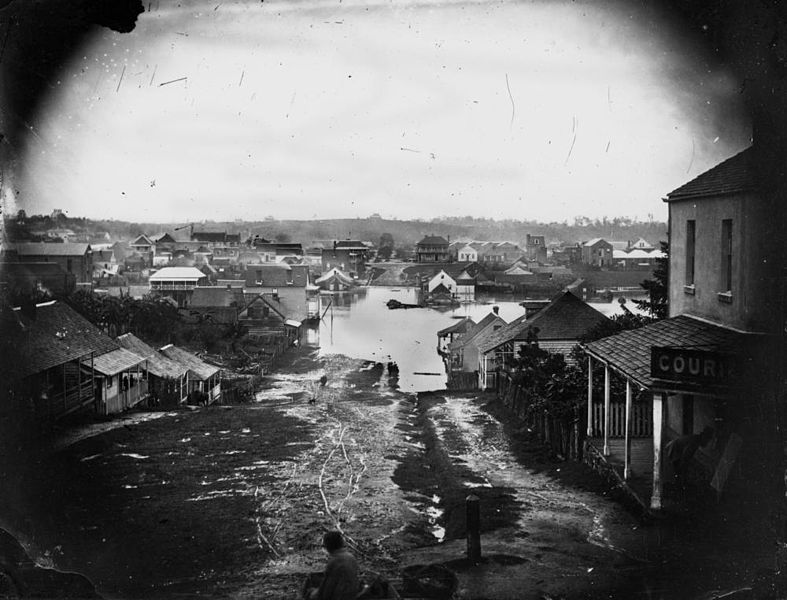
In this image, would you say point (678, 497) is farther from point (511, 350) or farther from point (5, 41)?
point (511, 350)

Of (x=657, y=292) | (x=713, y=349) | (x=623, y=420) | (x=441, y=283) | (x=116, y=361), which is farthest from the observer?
(x=441, y=283)

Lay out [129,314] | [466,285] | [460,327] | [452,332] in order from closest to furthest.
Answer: [129,314], [460,327], [452,332], [466,285]

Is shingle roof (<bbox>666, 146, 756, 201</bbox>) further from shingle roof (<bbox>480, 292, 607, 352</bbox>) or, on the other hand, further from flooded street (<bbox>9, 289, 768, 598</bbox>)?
shingle roof (<bbox>480, 292, 607, 352</bbox>)

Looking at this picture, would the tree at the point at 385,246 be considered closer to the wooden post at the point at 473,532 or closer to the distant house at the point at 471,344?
the distant house at the point at 471,344

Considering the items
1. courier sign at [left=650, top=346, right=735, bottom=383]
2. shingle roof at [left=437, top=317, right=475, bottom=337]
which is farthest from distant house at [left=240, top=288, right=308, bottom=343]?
courier sign at [left=650, top=346, right=735, bottom=383]

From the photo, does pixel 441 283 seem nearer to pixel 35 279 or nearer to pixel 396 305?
pixel 396 305

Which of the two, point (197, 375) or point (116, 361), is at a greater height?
point (116, 361)

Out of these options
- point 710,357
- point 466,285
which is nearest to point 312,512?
point 710,357
